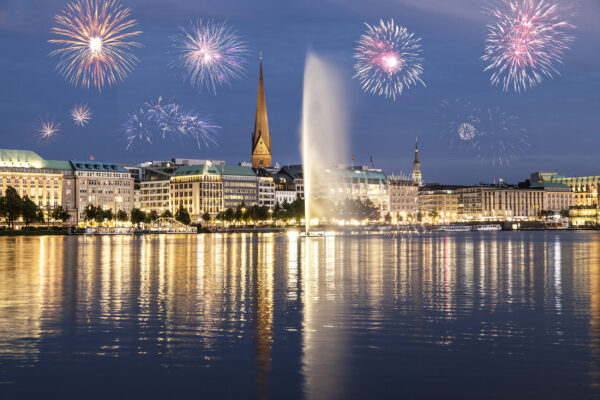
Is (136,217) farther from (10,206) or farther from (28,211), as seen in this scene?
(10,206)

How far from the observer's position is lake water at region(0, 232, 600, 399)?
14234 millimetres

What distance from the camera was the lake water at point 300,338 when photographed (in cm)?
1423

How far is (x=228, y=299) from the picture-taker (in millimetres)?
27562

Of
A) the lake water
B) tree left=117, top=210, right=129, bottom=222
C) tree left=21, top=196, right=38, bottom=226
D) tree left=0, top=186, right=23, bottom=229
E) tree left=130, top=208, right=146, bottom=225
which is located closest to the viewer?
the lake water

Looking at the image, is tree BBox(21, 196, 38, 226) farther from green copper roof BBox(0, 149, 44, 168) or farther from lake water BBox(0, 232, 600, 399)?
lake water BBox(0, 232, 600, 399)

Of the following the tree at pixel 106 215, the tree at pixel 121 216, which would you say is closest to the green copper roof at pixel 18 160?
the tree at pixel 121 216

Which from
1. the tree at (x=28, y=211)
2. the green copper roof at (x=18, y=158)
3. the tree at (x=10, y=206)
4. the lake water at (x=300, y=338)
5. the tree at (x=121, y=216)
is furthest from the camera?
the tree at (x=121, y=216)

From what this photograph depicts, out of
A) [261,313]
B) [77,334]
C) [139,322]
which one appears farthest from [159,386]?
[261,313]

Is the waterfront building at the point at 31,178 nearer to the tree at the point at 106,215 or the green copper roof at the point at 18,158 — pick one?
the green copper roof at the point at 18,158

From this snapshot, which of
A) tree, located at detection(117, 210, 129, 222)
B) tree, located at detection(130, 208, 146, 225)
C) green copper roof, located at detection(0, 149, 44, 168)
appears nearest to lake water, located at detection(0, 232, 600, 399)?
tree, located at detection(130, 208, 146, 225)

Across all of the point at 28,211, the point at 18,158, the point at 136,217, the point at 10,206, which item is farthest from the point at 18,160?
the point at 10,206

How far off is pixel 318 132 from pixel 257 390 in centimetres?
8939

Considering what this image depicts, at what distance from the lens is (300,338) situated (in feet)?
62.7

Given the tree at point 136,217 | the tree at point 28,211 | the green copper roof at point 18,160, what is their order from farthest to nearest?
the green copper roof at point 18,160 < the tree at point 136,217 < the tree at point 28,211
